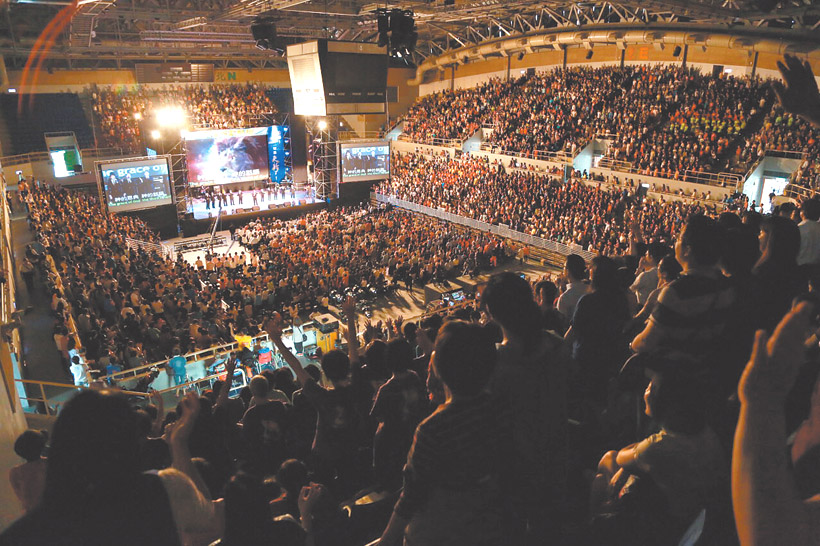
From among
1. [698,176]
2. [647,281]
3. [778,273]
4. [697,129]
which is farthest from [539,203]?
[778,273]

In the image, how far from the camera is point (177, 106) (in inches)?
1184

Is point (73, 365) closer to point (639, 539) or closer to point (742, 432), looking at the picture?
point (639, 539)

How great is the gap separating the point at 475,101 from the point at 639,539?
33.1 metres

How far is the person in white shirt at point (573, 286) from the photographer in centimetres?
414

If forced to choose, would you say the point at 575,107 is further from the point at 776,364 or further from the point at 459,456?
the point at 776,364

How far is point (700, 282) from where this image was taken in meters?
2.51

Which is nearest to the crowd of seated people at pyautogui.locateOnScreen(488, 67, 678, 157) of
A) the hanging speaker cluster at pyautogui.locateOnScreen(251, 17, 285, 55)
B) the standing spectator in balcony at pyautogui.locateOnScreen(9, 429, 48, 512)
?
the hanging speaker cluster at pyautogui.locateOnScreen(251, 17, 285, 55)

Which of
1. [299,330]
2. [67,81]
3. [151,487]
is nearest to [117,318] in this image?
[299,330]

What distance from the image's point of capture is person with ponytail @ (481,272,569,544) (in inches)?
85.0

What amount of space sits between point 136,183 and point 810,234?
974 inches

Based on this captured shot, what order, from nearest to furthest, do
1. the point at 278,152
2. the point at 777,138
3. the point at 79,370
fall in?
the point at 79,370 → the point at 777,138 → the point at 278,152

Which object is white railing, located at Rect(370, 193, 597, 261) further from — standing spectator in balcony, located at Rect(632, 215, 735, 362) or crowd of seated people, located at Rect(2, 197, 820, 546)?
standing spectator in balcony, located at Rect(632, 215, 735, 362)

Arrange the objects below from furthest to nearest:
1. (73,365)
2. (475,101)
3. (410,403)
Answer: (475,101)
(73,365)
(410,403)

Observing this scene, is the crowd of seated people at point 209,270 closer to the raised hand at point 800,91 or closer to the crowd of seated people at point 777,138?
the crowd of seated people at point 777,138
